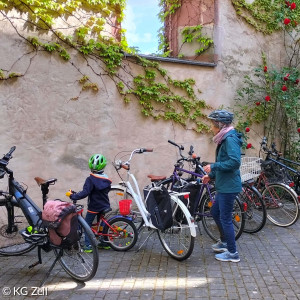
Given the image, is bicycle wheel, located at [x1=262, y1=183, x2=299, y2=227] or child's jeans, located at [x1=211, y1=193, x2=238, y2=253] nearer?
child's jeans, located at [x1=211, y1=193, x2=238, y2=253]

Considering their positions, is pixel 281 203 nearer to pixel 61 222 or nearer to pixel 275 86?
pixel 275 86

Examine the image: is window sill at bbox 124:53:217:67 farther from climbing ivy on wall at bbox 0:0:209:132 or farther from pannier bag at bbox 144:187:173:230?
pannier bag at bbox 144:187:173:230

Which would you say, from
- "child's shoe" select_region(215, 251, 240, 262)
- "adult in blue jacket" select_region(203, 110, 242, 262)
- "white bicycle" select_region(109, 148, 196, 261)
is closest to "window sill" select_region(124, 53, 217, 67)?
"adult in blue jacket" select_region(203, 110, 242, 262)

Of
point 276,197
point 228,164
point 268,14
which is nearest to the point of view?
point 228,164

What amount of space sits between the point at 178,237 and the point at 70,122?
96.8 inches

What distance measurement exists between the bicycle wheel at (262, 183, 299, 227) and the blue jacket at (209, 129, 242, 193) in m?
1.94

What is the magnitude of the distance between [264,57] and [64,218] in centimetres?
544

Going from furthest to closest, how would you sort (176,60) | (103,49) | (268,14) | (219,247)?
(268,14) < (176,60) < (103,49) < (219,247)

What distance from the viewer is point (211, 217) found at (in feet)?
17.8

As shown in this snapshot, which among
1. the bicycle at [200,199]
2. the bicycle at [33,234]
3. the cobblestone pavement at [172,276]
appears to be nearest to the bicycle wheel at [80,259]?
the bicycle at [33,234]

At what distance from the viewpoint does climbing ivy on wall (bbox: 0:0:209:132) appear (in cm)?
559

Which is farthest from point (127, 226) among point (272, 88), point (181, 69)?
point (272, 88)

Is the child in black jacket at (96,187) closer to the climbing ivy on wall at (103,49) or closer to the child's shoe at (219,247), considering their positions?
the child's shoe at (219,247)

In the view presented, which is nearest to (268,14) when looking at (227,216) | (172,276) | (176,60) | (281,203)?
(176,60)
